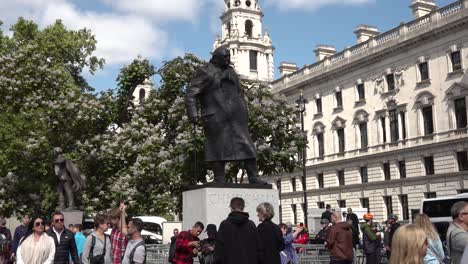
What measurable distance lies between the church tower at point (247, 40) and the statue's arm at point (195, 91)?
7896 centimetres

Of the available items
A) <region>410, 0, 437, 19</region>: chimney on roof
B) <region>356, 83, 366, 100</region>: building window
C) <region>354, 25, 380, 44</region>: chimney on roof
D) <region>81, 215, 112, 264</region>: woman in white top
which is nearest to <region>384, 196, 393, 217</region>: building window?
<region>356, 83, 366, 100</region>: building window

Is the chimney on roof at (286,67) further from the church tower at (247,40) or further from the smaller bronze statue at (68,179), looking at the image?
the smaller bronze statue at (68,179)

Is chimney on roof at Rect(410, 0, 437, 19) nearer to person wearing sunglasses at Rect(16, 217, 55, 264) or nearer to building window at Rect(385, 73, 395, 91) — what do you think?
building window at Rect(385, 73, 395, 91)

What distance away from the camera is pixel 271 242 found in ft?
25.8

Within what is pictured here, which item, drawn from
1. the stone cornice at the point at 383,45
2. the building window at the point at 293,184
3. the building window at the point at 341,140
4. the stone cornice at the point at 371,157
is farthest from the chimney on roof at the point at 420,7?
the building window at the point at 293,184

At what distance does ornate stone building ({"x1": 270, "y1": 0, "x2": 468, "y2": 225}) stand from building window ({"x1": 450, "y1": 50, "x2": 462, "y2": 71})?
7 centimetres

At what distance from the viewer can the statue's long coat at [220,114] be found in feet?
34.4

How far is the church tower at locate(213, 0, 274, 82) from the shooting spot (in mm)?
90188

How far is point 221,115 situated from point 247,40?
8174 centimetres

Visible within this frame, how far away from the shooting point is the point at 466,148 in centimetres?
4131

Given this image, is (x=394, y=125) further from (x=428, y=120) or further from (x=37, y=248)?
(x=37, y=248)

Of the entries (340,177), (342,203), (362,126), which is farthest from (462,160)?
(340,177)

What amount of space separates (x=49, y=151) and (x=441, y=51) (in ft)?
97.4

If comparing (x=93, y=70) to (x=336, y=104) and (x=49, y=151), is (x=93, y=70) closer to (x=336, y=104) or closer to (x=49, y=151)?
(x=49, y=151)
